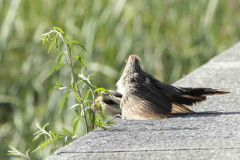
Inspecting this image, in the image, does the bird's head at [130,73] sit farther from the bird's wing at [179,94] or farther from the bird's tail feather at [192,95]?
the bird's tail feather at [192,95]

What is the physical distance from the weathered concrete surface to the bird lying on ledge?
44mm

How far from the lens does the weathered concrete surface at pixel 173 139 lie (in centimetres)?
247

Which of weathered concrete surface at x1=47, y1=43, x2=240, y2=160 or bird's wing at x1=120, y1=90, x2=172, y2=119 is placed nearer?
weathered concrete surface at x1=47, y1=43, x2=240, y2=160

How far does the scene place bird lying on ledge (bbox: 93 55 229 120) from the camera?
122 inches

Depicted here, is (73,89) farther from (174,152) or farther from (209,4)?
(209,4)

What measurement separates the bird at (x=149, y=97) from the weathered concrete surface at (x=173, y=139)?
1.7 inches

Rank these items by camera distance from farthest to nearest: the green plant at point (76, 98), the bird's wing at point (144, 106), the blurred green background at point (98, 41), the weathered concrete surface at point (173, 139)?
1. the blurred green background at point (98, 41)
2. the bird's wing at point (144, 106)
3. the green plant at point (76, 98)
4. the weathered concrete surface at point (173, 139)

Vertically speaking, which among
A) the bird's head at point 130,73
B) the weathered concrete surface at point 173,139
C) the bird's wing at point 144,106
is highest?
the bird's head at point 130,73

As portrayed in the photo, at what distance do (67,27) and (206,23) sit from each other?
138 centimetres

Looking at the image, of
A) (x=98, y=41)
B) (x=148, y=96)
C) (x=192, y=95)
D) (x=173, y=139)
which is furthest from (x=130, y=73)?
(x=98, y=41)

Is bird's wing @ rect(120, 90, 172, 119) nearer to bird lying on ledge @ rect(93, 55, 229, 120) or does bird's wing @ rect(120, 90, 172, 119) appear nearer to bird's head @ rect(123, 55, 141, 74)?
bird lying on ledge @ rect(93, 55, 229, 120)

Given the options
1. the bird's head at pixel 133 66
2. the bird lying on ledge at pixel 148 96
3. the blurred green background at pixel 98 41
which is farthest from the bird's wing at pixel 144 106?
the blurred green background at pixel 98 41

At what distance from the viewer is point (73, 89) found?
2920 millimetres

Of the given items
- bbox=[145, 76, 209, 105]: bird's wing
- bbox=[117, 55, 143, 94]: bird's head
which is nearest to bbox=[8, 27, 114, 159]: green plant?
bbox=[117, 55, 143, 94]: bird's head
